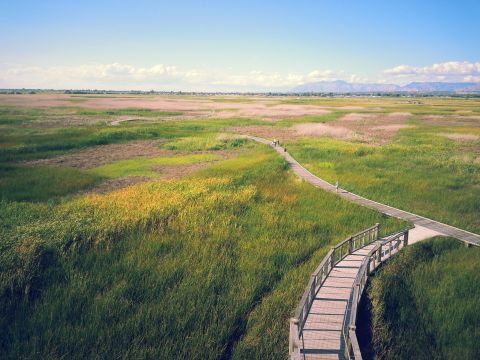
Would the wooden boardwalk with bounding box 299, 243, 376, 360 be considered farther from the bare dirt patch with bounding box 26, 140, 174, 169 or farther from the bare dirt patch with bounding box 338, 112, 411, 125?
the bare dirt patch with bounding box 338, 112, 411, 125

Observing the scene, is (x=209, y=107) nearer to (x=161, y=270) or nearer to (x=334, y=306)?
(x=161, y=270)

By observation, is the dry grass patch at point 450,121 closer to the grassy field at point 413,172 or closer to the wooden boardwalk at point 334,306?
the grassy field at point 413,172

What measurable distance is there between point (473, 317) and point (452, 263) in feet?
11.7

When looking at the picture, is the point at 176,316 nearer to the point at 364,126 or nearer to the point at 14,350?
the point at 14,350

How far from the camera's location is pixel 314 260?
48.3 feet

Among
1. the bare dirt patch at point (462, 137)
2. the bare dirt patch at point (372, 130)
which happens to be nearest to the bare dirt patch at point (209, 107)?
the bare dirt patch at point (372, 130)

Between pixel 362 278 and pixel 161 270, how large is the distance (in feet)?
24.5

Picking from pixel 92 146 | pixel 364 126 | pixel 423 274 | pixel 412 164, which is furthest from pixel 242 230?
pixel 364 126

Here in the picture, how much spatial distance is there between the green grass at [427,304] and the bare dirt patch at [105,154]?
94.1 ft

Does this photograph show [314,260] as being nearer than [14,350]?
No

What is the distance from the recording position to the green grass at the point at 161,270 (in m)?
10.1

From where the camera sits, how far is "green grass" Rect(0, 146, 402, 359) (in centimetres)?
1013

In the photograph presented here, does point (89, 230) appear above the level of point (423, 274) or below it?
above

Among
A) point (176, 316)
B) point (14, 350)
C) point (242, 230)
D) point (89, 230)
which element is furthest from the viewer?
point (242, 230)
